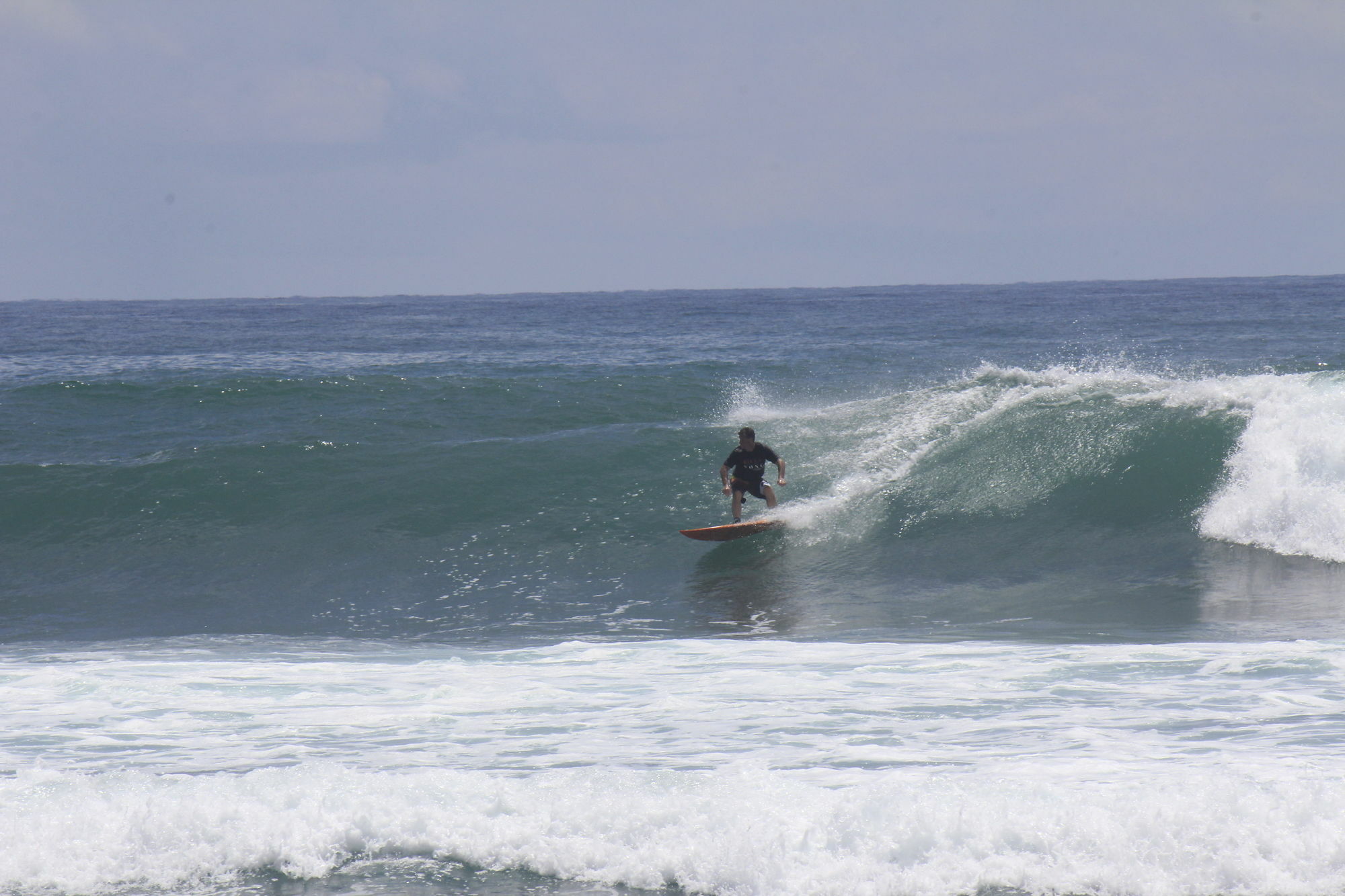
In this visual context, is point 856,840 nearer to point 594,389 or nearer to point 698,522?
point 698,522

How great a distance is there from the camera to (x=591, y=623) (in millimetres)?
10766

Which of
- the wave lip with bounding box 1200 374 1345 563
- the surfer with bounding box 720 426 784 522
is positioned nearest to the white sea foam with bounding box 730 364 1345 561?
the wave lip with bounding box 1200 374 1345 563

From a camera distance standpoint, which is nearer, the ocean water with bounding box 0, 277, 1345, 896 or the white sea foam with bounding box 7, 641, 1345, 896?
the white sea foam with bounding box 7, 641, 1345, 896

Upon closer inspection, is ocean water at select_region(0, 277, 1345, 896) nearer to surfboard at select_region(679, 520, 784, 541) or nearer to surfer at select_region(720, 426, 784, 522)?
surfboard at select_region(679, 520, 784, 541)

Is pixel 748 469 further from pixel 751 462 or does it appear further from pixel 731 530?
pixel 731 530

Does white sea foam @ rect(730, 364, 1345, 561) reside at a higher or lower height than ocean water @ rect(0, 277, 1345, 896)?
higher

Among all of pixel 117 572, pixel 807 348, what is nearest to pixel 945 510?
pixel 117 572

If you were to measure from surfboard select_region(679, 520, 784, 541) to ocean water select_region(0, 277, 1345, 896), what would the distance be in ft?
0.58

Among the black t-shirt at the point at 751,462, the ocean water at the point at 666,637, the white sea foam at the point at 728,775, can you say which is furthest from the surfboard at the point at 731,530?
the white sea foam at the point at 728,775

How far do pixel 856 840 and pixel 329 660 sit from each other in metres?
5.49

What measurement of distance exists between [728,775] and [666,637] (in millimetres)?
4239

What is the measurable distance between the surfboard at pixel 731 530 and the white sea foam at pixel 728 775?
17.2ft

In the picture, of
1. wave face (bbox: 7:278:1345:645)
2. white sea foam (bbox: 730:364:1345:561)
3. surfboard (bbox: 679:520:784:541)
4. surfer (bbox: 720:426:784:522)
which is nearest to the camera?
wave face (bbox: 7:278:1345:645)

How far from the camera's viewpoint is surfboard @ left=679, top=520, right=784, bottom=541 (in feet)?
44.3
